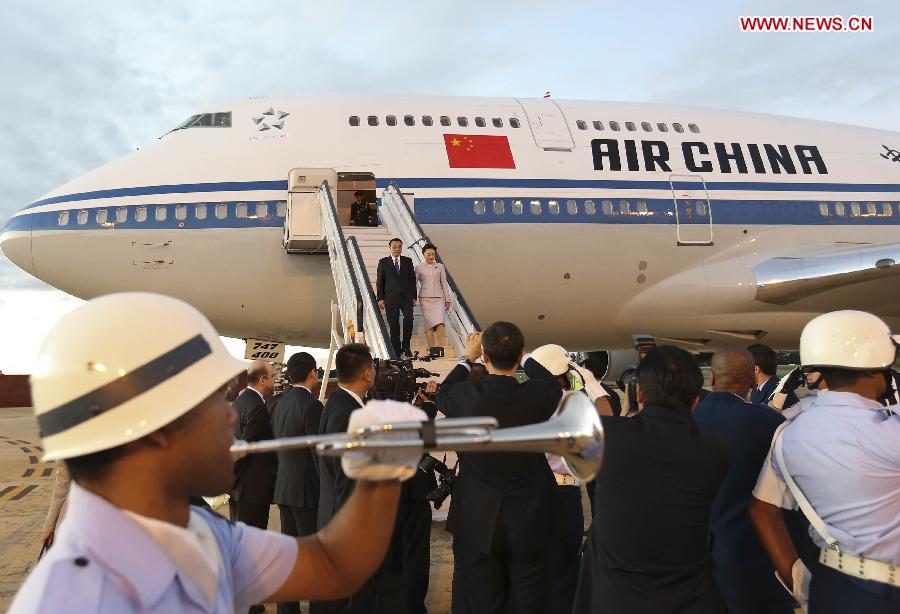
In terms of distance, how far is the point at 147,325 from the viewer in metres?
1.26

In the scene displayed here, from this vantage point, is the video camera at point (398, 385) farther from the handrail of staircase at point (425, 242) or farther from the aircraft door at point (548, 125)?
the aircraft door at point (548, 125)

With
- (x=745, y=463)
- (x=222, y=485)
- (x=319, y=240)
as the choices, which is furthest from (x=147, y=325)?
(x=319, y=240)

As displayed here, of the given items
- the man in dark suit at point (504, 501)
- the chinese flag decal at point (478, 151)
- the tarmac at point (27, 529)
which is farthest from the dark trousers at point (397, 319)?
the man in dark suit at point (504, 501)

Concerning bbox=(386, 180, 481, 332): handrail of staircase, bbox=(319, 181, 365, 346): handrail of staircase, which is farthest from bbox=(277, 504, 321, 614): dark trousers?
bbox=(386, 180, 481, 332): handrail of staircase

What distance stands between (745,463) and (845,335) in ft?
2.48

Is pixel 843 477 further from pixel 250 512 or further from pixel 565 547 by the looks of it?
pixel 250 512

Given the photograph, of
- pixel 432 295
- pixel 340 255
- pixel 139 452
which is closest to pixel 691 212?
pixel 432 295

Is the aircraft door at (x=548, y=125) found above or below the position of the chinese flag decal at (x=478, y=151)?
above

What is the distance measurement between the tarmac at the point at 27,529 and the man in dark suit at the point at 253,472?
740 mm

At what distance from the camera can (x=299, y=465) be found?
4535mm

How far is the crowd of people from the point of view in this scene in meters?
1.20

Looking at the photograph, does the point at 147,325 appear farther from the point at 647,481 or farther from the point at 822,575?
the point at 822,575

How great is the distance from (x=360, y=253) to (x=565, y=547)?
570 centimetres

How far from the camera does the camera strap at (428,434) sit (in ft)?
4.01
